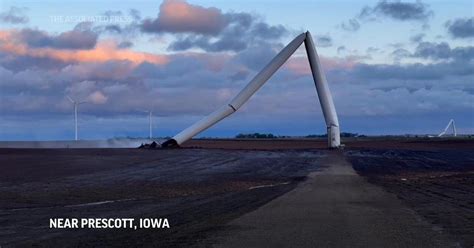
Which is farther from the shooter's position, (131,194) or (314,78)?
(314,78)

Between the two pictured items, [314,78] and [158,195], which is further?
[314,78]

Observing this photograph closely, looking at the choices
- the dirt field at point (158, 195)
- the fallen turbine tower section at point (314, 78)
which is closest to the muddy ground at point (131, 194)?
the dirt field at point (158, 195)

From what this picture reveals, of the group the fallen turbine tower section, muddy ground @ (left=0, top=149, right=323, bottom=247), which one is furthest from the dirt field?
the fallen turbine tower section

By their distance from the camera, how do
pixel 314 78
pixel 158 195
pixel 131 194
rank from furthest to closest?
pixel 314 78, pixel 131 194, pixel 158 195

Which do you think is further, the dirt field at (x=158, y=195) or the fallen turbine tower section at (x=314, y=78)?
the fallen turbine tower section at (x=314, y=78)

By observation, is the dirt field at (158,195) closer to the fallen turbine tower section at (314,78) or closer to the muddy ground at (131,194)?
the muddy ground at (131,194)

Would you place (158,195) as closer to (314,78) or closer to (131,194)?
(131,194)

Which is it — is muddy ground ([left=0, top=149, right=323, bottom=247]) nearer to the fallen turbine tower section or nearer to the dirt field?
the dirt field

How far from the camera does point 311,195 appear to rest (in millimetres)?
28188

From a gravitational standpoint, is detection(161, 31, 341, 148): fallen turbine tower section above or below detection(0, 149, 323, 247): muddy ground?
above

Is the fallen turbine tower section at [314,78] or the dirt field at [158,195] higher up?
the fallen turbine tower section at [314,78]

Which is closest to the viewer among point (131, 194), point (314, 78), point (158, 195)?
point (158, 195)

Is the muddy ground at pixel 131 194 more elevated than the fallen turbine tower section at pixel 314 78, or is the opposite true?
the fallen turbine tower section at pixel 314 78

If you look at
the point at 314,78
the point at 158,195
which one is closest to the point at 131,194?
the point at 158,195
